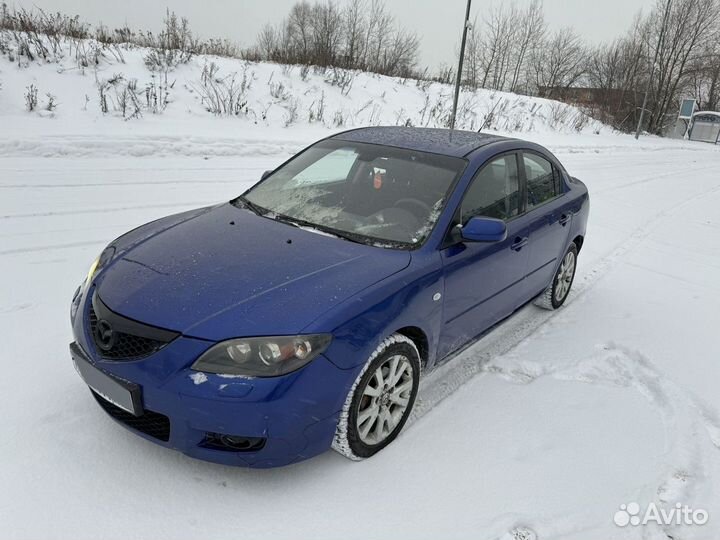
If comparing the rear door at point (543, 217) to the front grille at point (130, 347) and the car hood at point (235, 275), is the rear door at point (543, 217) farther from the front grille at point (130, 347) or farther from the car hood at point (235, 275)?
the front grille at point (130, 347)

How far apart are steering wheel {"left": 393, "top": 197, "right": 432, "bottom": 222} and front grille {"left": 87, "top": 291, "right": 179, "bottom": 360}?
1546 mm

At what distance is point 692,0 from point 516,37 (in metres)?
11.2

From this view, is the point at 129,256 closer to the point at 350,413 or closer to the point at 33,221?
the point at 350,413

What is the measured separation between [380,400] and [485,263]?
1.17 metres

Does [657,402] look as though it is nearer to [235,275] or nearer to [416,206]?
[416,206]

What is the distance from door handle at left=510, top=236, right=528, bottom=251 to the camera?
143 inches

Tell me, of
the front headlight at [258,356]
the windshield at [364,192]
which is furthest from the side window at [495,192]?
the front headlight at [258,356]

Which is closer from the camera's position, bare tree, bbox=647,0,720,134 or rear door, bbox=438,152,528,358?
rear door, bbox=438,152,528,358

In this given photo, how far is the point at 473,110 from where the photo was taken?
71.3ft

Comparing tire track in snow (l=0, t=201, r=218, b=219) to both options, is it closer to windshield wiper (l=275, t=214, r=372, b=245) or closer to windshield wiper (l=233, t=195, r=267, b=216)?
windshield wiper (l=233, t=195, r=267, b=216)

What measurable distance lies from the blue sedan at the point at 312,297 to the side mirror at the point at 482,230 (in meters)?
0.01

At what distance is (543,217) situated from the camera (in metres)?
4.05

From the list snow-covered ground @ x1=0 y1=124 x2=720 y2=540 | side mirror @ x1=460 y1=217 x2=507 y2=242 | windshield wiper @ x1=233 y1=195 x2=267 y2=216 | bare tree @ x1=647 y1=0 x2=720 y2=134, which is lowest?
snow-covered ground @ x1=0 y1=124 x2=720 y2=540

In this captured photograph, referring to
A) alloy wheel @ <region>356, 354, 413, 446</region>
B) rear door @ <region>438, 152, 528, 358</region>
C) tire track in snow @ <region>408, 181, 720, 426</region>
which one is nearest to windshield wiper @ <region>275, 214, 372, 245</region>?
rear door @ <region>438, 152, 528, 358</region>
